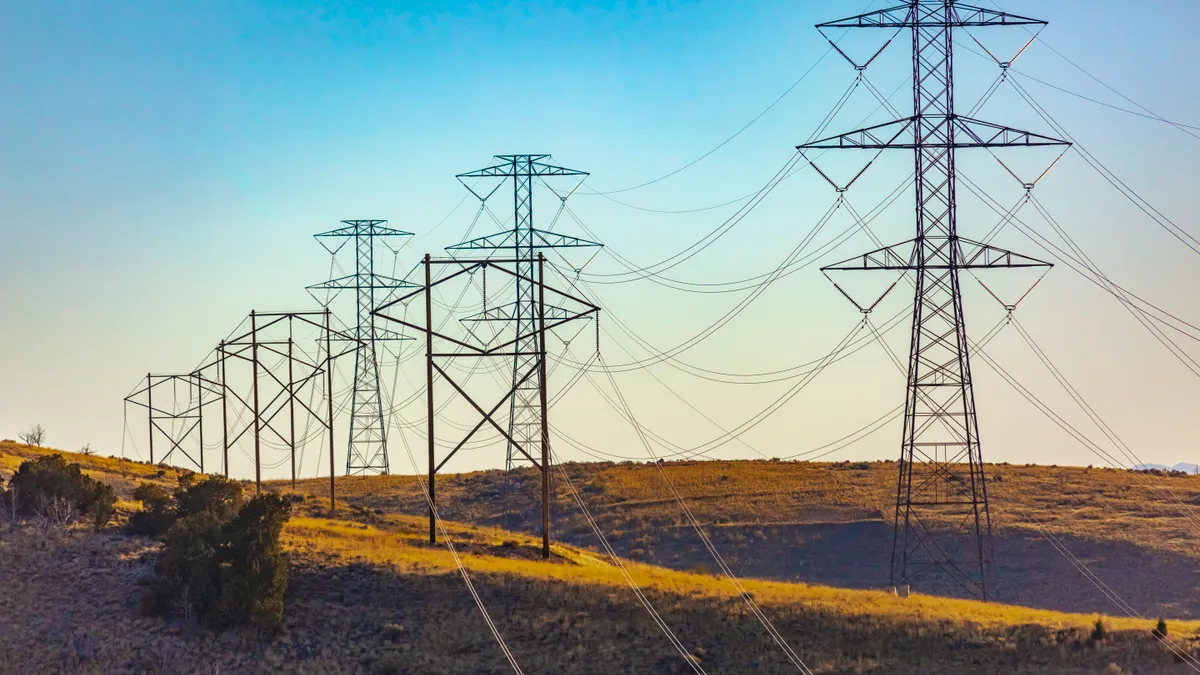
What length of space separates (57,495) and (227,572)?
49.5 feet

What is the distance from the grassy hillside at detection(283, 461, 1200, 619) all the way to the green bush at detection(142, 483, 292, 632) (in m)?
26.6

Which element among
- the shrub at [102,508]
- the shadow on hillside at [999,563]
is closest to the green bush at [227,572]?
the shrub at [102,508]

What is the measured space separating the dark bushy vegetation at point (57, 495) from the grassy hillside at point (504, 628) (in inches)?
169

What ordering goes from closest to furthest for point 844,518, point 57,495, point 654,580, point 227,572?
point 227,572
point 654,580
point 57,495
point 844,518

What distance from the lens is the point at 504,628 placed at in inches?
1638

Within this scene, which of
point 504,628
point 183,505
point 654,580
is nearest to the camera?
point 504,628

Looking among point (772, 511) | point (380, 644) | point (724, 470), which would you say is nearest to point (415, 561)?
point (380, 644)

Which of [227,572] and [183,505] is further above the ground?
[183,505]

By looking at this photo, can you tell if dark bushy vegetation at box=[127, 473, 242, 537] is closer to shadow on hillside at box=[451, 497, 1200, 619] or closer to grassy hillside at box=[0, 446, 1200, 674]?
grassy hillside at box=[0, 446, 1200, 674]

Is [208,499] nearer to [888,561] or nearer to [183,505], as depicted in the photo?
[183,505]

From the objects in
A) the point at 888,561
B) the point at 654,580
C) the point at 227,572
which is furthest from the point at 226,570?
the point at 888,561

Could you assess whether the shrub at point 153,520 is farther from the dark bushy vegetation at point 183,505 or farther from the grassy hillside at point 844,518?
the grassy hillside at point 844,518

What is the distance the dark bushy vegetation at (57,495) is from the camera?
52312 millimetres

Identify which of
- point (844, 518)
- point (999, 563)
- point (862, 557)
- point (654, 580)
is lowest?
point (654, 580)
